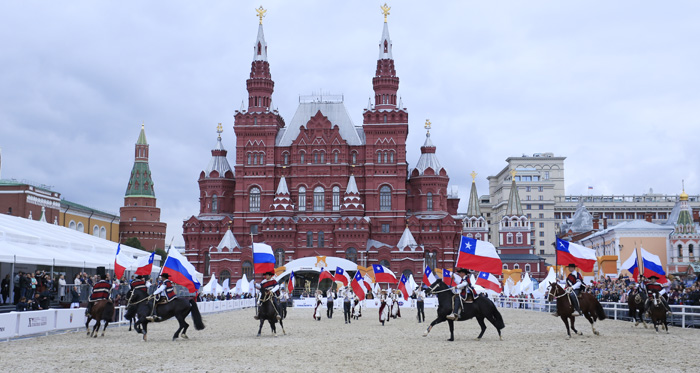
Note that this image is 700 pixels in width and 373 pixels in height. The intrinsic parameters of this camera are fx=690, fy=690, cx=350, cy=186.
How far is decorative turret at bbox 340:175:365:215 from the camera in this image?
85125mm

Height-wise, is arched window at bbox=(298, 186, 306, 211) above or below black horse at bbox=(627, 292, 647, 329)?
above

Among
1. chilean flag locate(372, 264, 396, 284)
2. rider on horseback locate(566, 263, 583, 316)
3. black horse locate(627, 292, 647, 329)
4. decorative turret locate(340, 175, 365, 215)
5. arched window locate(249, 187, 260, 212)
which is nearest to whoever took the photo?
rider on horseback locate(566, 263, 583, 316)

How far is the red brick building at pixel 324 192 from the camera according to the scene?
84750 millimetres

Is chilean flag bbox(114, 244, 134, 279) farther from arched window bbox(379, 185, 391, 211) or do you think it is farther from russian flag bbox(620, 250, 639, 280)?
arched window bbox(379, 185, 391, 211)

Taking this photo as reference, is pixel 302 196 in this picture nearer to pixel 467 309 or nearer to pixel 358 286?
pixel 358 286

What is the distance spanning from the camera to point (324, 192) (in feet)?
291

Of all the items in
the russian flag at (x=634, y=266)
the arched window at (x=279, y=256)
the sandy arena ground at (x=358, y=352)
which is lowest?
the sandy arena ground at (x=358, y=352)

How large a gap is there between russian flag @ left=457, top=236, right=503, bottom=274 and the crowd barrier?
8.62 metres

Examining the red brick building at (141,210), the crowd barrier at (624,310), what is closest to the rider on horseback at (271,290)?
the crowd barrier at (624,310)

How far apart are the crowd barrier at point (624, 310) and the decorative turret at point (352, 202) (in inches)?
1198

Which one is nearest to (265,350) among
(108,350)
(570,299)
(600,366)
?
(108,350)

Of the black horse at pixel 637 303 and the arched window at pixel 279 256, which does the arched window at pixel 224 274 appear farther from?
the black horse at pixel 637 303

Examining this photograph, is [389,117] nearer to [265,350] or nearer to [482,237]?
[482,237]

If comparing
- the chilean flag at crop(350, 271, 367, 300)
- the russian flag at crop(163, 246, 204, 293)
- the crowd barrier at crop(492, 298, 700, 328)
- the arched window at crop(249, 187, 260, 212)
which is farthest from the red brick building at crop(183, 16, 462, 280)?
the russian flag at crop(163, 246, 204, 293)
